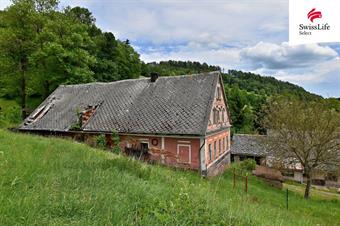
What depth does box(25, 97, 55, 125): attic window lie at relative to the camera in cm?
2205

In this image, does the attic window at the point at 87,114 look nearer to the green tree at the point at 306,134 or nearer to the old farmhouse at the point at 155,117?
the old farmhouse at the point at 155,117

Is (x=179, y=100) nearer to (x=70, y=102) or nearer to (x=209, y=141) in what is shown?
(x=209, y=141)

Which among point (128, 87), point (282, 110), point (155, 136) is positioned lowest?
point (155, 136)

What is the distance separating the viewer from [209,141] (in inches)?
707

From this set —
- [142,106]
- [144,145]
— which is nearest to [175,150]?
[144,145]

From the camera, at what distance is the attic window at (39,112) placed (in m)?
22.0

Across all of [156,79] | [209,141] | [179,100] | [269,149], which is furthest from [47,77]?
[269,149]

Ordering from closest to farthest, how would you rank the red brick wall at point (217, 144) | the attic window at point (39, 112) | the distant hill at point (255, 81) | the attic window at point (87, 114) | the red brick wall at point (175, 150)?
the red brick wall at point (175, 150) < the red brick wall at point (217, 144) < the attic window at point (87, 114) < the attic window at point (39, 112) < the distant hill at point (255, 81)

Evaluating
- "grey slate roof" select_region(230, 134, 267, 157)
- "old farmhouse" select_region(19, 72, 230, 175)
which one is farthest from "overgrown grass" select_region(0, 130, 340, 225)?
"grey slate roof" select_region(230, 134, 267, 157)

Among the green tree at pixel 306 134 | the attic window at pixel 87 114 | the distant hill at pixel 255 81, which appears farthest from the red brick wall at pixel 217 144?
the distant hill at pixel 255 81

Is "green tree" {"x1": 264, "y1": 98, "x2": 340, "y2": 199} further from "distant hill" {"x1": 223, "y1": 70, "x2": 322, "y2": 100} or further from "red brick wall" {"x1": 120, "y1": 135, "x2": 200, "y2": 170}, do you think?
"distant hill" {"x1": 223, "y1": 70, "x2": 322, "y2": 100}

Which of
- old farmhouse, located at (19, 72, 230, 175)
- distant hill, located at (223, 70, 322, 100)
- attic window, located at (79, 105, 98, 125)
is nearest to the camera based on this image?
old farmhouse, located at (19, 72, 230, 175)

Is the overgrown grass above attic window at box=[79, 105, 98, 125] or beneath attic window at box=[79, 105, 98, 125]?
beneath

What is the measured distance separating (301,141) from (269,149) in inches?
102
